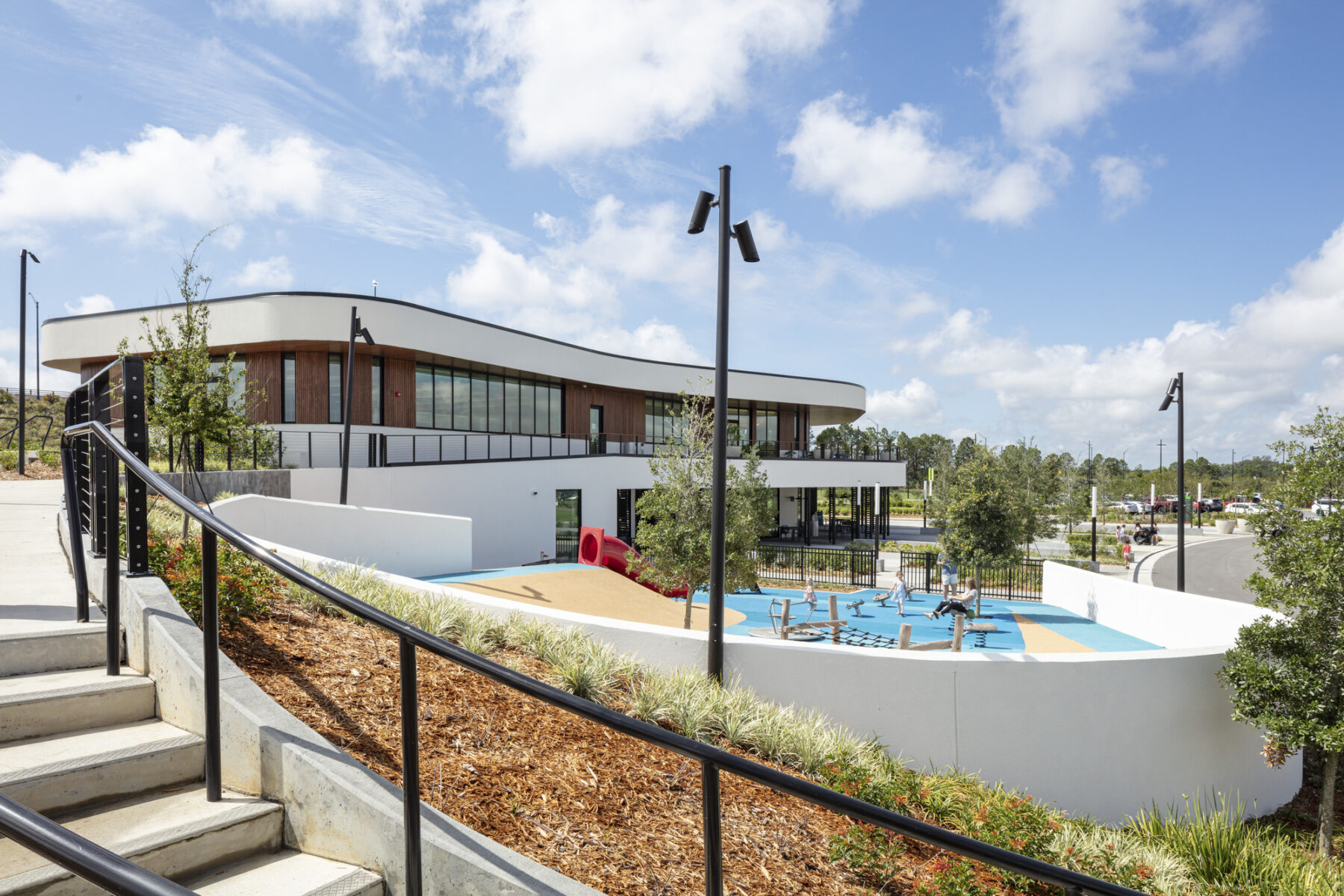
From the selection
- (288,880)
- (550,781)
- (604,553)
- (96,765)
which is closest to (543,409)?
(604,553)

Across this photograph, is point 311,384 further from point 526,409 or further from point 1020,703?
point 1020,703

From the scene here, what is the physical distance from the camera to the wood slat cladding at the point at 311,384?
25.6 metres

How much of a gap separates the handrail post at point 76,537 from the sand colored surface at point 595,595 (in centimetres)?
815

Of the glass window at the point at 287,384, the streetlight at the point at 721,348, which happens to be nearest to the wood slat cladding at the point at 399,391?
the glass window at the point at 287,384

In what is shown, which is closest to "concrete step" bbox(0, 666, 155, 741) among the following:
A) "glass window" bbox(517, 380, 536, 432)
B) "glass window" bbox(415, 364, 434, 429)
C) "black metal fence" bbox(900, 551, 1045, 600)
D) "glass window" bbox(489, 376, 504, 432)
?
"black metal fence" bbox(900, 551, 1045, 600)

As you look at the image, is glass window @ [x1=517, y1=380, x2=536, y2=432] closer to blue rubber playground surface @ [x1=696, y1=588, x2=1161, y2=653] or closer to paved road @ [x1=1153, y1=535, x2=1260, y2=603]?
blue rubber playground surface @ [x1=696, y1=588, x2=1161, y2=653]

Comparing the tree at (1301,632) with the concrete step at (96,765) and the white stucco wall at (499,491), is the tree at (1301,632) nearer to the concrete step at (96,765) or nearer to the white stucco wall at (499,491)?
the concrete step at (96,765)

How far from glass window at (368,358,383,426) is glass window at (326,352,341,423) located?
3.62ft

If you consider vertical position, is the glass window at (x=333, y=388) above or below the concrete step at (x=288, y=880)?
above

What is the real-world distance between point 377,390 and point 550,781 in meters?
25.2

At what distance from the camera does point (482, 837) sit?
9.65 ft

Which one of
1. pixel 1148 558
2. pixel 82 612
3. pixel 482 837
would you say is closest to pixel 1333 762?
pixel 482 837

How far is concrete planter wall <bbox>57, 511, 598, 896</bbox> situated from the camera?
9.07 feet

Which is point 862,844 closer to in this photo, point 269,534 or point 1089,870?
point 1089,870
